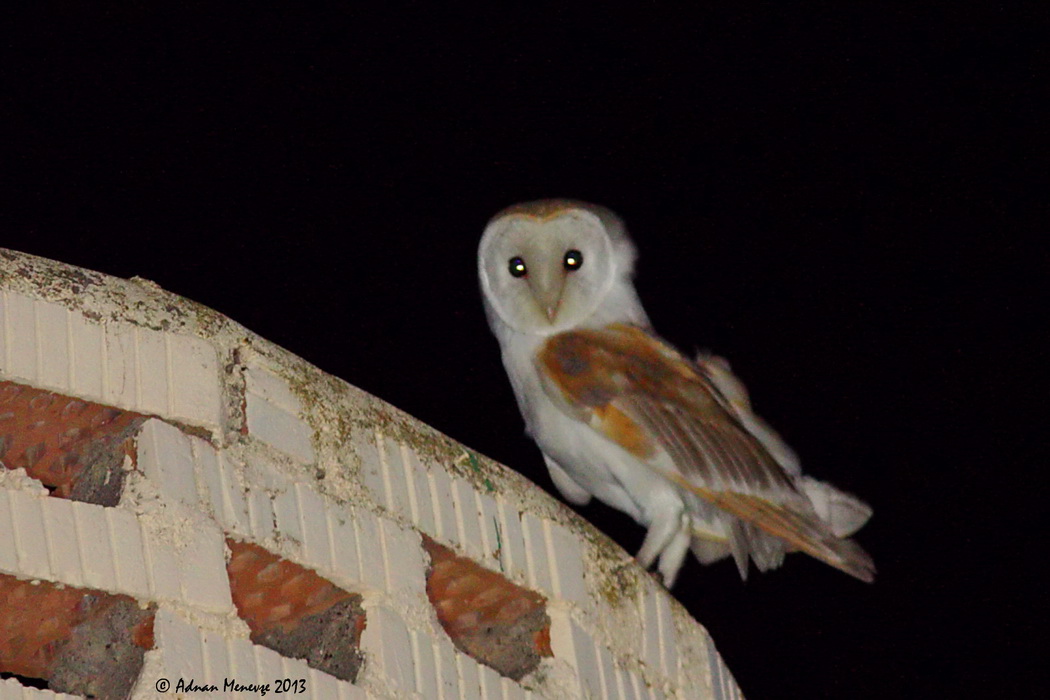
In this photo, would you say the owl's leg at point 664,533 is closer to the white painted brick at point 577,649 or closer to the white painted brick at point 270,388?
the white painted brick at point 577,649

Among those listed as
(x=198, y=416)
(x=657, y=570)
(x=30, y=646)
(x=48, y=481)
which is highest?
(x=198, y=416)

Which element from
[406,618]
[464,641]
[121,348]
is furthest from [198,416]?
[464,641]

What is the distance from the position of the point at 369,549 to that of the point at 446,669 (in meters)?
0.18

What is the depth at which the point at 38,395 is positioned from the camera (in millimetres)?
1583

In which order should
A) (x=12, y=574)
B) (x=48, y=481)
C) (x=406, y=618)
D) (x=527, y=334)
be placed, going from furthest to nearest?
(x=527, y=334)
(x=406, y=618)
(x=48, y=481)
(x=12, y=574)

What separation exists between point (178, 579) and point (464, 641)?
528 mm

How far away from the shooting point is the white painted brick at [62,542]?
1.41 m

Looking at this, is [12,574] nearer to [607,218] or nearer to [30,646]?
[30,646]

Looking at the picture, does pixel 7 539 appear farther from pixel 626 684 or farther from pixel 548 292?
pixel 548 292

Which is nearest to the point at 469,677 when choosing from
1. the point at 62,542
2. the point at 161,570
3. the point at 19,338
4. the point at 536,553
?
the point at 536,553

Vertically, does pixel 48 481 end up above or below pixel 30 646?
above

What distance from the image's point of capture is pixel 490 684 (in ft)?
5.83

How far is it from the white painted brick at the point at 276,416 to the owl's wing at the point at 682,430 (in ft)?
3.68

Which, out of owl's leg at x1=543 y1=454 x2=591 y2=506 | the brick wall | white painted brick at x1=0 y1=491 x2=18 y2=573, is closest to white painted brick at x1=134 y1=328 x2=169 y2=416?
the brick wall
